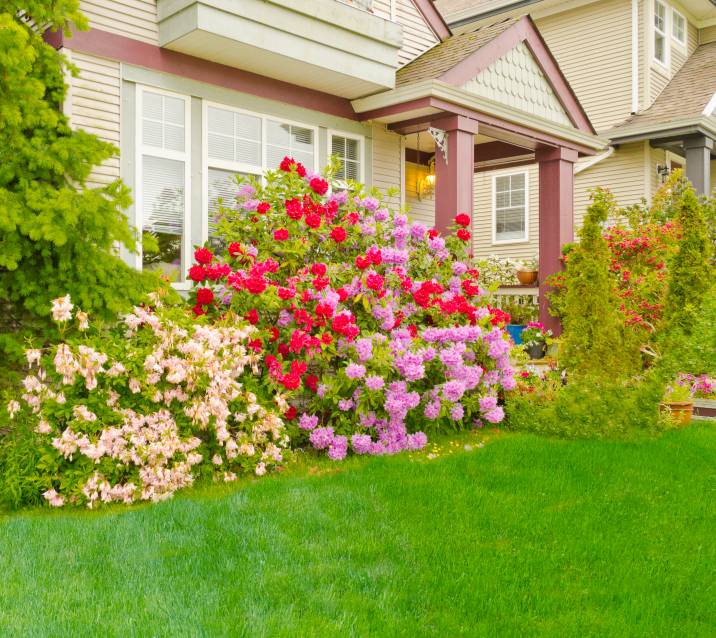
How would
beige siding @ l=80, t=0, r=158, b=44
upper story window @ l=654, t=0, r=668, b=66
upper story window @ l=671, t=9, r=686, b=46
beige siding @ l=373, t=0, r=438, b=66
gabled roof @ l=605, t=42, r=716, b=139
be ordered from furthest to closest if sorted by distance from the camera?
upper story window @ l=671, t=9, r=686, b=46
upper story window @ l=654, t=0, r=668, b=66
gabled roof @ l=605, t=42, r=716, b=139
beige siding @ l=373, t=0, r=438, b=66
beige siding @ l=80, t=0, r=158, b=44

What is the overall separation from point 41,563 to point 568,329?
5.74 metres

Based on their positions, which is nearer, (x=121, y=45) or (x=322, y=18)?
(x=121, y=45)

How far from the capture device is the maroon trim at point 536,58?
9.00 m

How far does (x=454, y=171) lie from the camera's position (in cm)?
885

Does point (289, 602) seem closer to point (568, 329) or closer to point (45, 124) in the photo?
point (45, 124)

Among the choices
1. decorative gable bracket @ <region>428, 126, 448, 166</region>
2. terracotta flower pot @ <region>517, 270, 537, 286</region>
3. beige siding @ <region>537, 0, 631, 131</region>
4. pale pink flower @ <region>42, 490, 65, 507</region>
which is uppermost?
beige siding @ <region>537, 0, 631, 131</region>

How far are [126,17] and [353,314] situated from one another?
3624 mm

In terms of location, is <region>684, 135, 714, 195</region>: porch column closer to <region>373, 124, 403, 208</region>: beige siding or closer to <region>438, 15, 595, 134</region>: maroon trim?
<region>438, 15, 595, 134</region>: maroon trim

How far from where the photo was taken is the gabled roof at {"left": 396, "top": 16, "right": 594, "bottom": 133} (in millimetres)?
8969

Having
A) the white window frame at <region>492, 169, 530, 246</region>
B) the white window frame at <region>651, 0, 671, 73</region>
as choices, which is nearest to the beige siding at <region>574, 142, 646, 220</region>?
the white window frame at <region>492, 169, 530, 246</region>

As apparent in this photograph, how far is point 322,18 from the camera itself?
26.3ft

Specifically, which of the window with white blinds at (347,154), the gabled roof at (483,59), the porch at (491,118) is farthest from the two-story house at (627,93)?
the window with white blinds at (347,154)

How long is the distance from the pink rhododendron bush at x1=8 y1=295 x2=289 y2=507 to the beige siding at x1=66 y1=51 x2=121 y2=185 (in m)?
2.04

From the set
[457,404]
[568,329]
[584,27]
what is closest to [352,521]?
[457,404]
